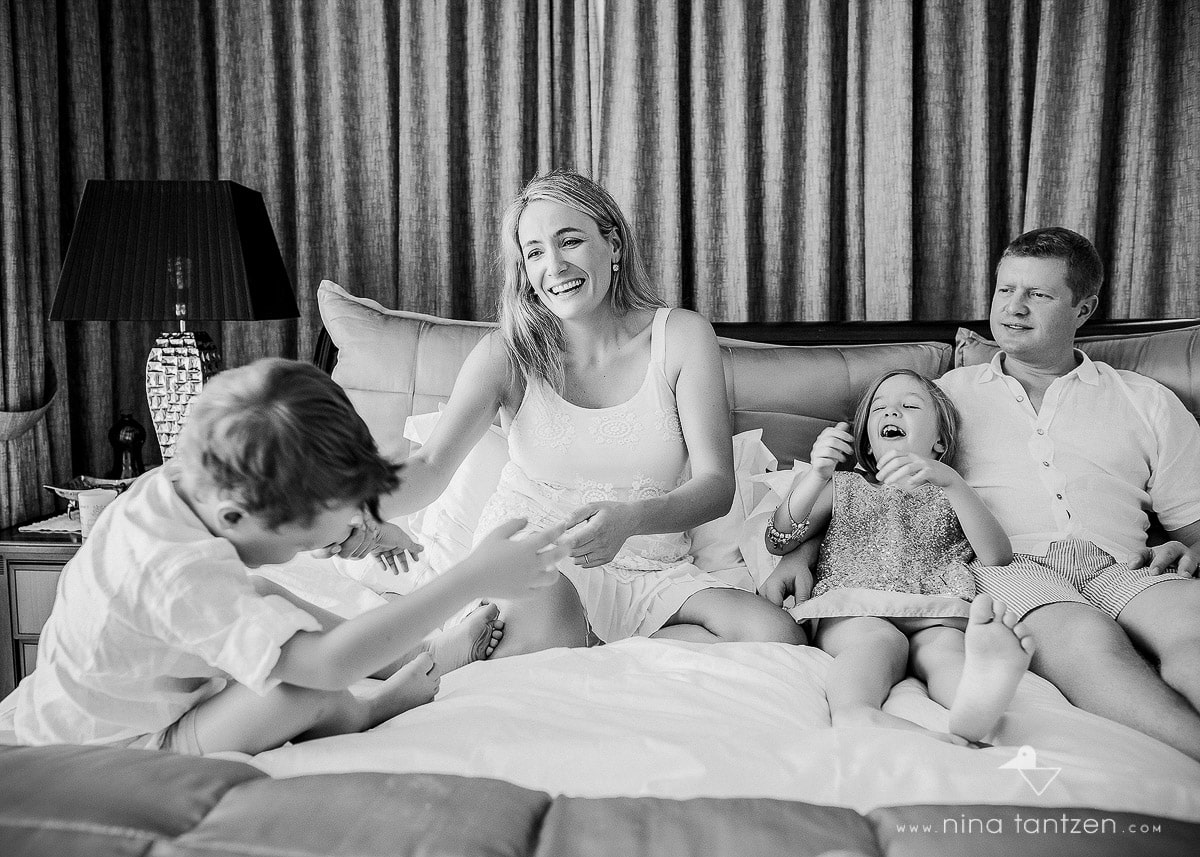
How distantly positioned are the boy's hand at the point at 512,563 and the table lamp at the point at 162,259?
133 centimetres

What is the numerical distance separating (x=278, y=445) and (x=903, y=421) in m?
1.15

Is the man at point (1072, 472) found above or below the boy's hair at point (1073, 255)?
below

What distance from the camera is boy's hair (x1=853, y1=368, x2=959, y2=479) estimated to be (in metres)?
1.77

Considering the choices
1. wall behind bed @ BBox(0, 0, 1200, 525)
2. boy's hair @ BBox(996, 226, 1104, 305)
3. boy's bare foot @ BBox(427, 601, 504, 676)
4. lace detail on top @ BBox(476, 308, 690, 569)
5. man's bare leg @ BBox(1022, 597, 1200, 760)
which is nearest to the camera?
man's bare leg @ BBox(1022, 597, 1200, 760)

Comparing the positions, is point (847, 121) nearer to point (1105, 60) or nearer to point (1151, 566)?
point (1105, 60)

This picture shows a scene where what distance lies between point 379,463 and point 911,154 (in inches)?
72.7

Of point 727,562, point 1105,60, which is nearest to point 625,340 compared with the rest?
point 727,562

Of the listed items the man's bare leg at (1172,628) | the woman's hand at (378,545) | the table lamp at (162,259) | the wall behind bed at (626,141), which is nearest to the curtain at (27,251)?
the wall behind bed at (626,141)

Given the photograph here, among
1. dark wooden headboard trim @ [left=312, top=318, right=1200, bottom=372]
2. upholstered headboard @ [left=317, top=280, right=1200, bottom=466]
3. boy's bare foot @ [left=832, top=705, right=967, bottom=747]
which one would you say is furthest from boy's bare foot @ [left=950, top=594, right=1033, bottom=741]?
dark wooden headboard trim @ [left=312, top=318, right=1200, bottom=372]

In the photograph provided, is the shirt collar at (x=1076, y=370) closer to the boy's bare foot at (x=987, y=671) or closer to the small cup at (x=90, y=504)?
the boy's bare foot at (x=987, y=671)

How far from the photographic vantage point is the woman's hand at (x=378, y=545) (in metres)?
1.31

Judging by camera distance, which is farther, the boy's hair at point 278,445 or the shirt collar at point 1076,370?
the shirt collar at point 1076,370

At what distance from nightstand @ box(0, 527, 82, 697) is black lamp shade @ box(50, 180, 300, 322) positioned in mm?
518

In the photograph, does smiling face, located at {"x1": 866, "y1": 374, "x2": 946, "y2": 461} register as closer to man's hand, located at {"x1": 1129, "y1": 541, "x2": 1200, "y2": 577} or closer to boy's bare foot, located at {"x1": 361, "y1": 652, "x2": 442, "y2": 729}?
man's hand, located at {"x1": 1129, "y1": 541, "x2": 1200, "y2": 577}
